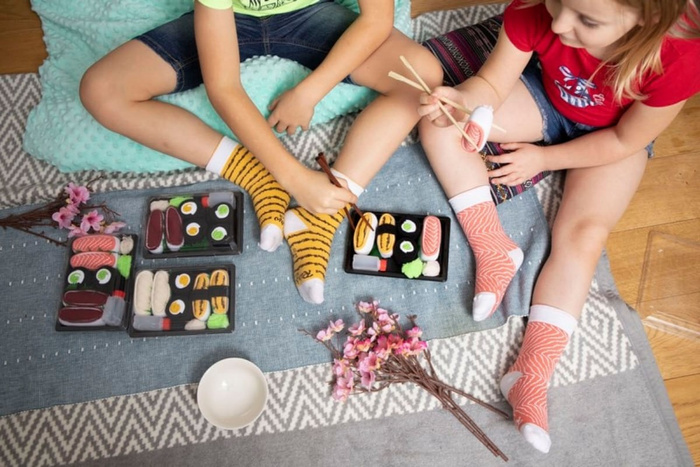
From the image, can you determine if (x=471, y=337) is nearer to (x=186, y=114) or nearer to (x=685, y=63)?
(x=685, y=63)

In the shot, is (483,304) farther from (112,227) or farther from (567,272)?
(112,227)

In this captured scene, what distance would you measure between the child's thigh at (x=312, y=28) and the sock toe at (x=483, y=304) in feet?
A: 1.82

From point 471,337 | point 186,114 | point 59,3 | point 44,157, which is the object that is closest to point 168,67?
point 186,114

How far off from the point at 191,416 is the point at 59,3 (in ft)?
3.30

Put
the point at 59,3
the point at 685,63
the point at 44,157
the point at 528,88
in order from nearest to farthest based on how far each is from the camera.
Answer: the point at 685,63 < the point at 528,88 < the point at 44,157 < the point at 59,3

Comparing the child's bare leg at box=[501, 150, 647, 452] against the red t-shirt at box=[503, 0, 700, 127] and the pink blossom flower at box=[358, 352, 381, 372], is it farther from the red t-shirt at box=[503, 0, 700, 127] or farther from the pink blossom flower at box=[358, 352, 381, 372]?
the pink blossom flower at box=[358, 352, 381, 372]

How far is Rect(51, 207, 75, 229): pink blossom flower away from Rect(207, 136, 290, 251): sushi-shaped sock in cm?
30

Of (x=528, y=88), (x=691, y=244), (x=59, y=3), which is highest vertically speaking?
(x=59, y=3)

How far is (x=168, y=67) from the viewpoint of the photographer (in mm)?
1046

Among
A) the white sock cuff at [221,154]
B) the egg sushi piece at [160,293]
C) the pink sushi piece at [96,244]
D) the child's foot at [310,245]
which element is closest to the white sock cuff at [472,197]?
the child's foot at [310,245]

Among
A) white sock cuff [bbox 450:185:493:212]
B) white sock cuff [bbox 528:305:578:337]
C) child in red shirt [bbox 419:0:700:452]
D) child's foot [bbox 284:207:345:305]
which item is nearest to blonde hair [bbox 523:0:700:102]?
child in red shirt [bbox 419:0:700:452]

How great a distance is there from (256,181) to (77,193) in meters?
0.38

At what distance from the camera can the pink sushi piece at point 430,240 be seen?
1.06m

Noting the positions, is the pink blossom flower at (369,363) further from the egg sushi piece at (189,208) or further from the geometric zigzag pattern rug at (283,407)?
the egg sushi piece at (189,208)
